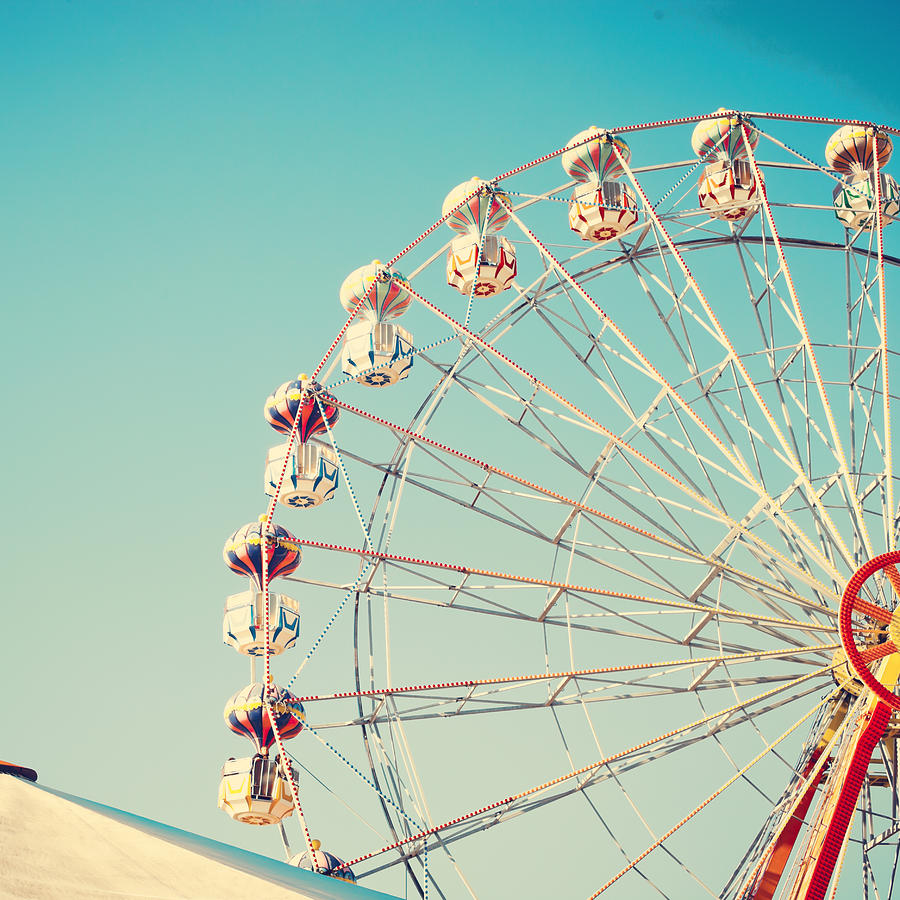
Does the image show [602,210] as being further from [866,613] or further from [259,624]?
[866,613]

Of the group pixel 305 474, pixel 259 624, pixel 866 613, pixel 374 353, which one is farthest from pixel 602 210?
pixel 866 613

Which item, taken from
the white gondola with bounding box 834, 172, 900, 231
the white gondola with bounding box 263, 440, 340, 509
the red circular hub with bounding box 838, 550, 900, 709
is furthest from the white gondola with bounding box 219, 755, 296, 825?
the white gondola with bounding box 834, 172, 900, 231

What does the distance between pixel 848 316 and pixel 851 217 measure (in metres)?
1.20

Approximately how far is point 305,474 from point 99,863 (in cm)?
786

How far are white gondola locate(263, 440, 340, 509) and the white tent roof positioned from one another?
21.9 feet

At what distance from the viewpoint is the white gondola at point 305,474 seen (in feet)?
39.5

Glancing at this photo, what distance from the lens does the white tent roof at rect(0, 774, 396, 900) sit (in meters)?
3.89

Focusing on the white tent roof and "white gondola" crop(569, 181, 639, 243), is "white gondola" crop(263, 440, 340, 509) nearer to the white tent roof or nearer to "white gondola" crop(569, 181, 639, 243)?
"white gondola" crop(569, 181, 639, 243)

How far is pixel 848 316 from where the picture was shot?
13.0 meters

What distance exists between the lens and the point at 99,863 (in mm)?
4312

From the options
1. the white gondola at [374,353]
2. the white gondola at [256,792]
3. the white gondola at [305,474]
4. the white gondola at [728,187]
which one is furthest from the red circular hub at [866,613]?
Result: the white gondola at [374,353]

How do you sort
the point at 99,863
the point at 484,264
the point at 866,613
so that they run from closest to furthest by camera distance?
the point at 99,863, the point at 866,613, the point at 484,264

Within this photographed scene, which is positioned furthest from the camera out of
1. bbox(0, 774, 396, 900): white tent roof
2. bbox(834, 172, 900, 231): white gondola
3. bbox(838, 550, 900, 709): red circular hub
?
bbox(834, 172, 900, 231): white gondola

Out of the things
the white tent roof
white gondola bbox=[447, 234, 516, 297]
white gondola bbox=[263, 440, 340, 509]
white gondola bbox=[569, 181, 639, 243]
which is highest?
white gondola bbox=[569, 181, 639, 243]
